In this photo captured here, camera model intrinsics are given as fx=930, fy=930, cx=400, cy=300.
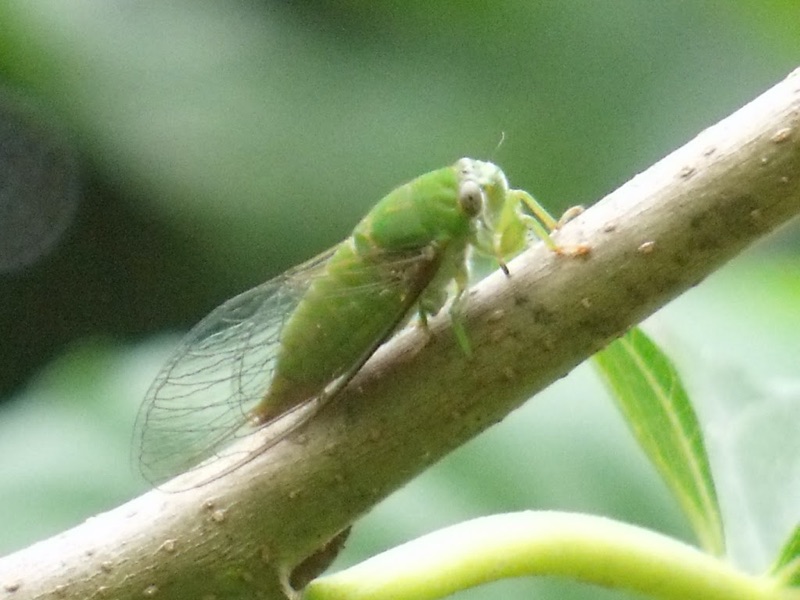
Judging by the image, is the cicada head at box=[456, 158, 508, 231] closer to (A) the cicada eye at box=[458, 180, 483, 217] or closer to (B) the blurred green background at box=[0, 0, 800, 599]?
(A) the cicada eye at box=[458, 180, 483, 217]

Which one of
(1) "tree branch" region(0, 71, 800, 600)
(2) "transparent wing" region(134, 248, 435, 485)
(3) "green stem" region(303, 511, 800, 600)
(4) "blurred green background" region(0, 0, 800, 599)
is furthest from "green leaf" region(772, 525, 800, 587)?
(4) "blurred green background" region(0, 0, 800, 599)

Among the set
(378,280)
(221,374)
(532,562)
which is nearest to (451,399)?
(532,562)

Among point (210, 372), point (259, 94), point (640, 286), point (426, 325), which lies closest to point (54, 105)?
point (259, 94)

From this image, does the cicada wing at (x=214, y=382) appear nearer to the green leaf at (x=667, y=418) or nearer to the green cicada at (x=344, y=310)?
the green cicada at (x=344, y=310)

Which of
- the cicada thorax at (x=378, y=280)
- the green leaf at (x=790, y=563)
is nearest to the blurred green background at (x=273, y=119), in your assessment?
the cicada thorax at (x=378, y=280)

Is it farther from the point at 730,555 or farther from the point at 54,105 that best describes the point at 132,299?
the point at 730,555

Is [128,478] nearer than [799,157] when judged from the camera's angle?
No

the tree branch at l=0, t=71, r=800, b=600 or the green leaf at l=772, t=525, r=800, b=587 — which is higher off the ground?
the tree branch at l=0, t=71, r=800, b=600

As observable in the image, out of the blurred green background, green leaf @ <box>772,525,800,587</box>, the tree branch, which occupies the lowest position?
green leaf @ <box>772,525,800,587</box>
